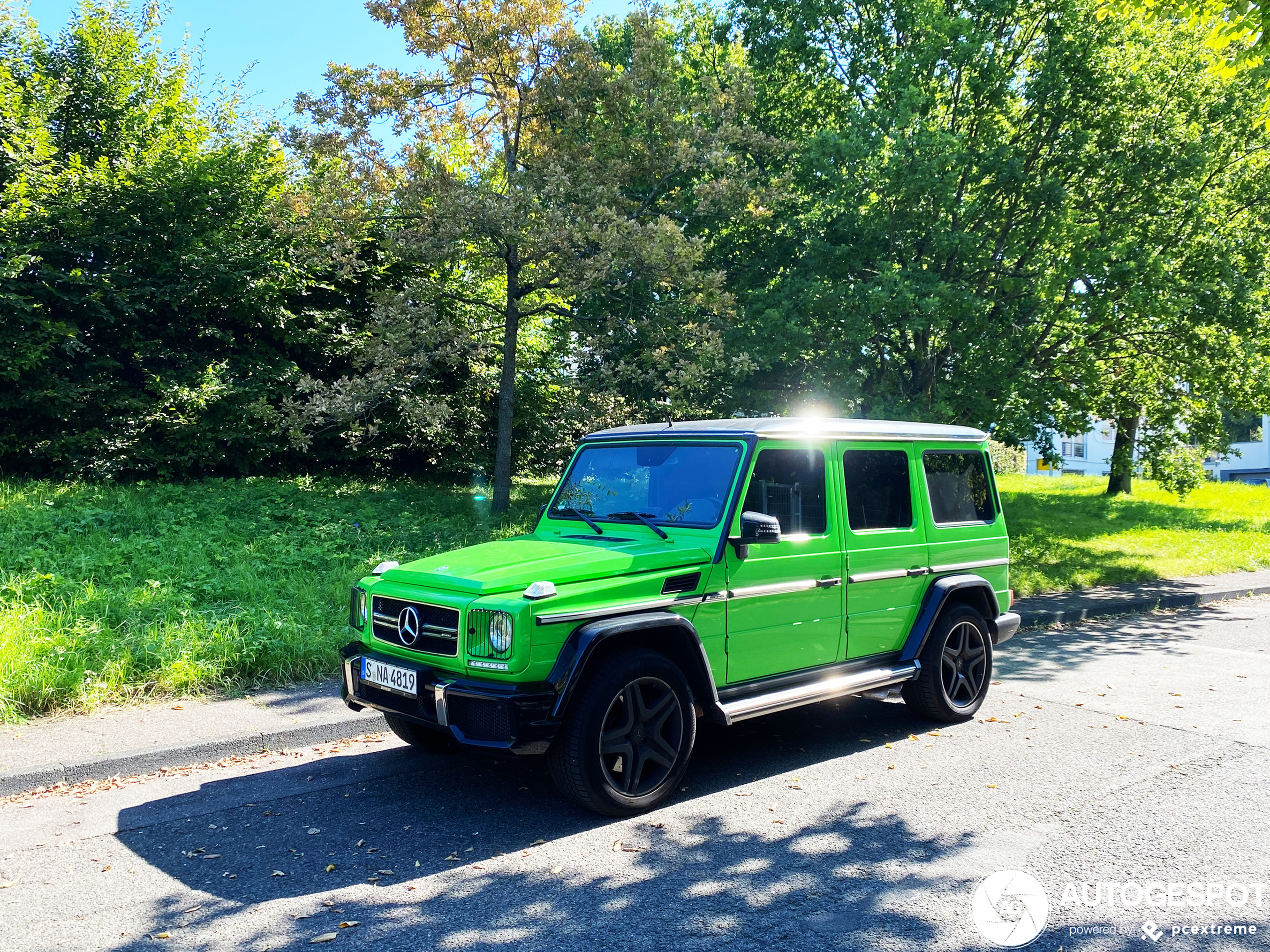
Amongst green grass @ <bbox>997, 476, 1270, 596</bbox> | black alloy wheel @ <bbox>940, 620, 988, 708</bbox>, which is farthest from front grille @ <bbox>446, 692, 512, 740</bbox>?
green grass @ <bbox>997, 476, 1270, 596</bbox>

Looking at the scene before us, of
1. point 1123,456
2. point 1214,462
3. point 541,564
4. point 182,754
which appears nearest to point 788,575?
point 541,564

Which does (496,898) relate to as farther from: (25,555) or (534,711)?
(25,555)

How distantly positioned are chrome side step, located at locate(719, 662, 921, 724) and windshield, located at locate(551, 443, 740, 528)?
104cm

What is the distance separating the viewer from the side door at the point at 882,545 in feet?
19.9

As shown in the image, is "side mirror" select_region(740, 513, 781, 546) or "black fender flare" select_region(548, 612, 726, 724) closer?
"black fender flare" select_region(548, 612, 726, 724)

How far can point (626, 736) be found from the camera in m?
4.79

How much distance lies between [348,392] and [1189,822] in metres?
10.8

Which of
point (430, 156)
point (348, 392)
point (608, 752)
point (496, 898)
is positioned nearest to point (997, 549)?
point (608, 752)

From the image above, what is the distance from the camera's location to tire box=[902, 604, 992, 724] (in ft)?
21.3

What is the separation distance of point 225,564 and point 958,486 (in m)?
7.45

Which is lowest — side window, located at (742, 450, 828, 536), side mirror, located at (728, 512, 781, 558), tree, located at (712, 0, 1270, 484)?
side mirror, located at (728, 512, 781, 558)

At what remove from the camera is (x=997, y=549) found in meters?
7.20
